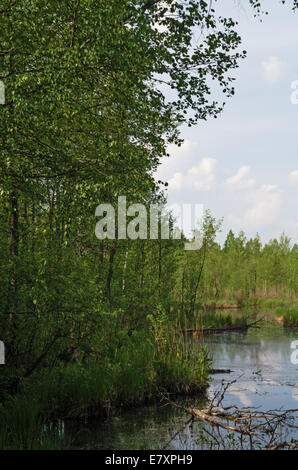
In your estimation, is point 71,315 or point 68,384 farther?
point 68,384

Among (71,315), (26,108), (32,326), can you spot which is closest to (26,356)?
(32,326)

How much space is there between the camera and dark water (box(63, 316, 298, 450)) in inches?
337

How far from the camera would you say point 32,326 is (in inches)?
364

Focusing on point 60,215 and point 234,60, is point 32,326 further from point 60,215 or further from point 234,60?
point 234,60

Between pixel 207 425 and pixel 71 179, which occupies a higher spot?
pixel 71 179

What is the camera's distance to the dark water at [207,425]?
857 cm

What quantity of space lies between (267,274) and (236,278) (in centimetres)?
410

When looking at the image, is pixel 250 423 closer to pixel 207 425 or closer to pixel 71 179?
pixel 207 425

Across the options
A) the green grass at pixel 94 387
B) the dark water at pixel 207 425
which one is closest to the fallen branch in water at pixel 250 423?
the dark water at pixel 207 425

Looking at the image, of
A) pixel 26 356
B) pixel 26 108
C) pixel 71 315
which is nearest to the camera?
pixel 26 108

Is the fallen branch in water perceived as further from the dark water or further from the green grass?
the green grass

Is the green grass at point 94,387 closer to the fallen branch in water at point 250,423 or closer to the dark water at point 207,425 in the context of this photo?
Result: the dark water at point 207,425

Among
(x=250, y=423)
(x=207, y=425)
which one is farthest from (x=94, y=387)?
(x=250, y=423)

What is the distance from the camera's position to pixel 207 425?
960 centimetres
